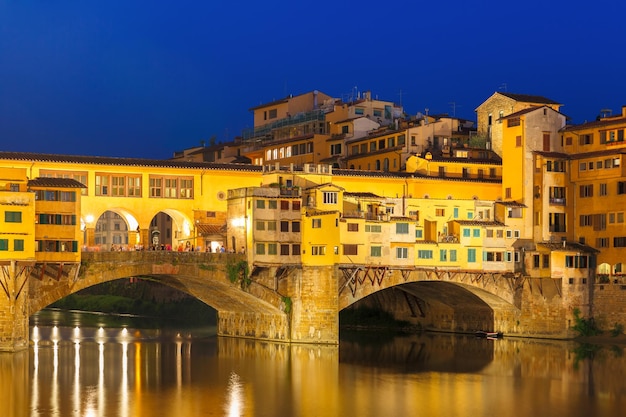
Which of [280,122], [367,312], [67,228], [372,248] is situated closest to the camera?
[67,228]

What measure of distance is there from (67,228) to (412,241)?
66.9 ft

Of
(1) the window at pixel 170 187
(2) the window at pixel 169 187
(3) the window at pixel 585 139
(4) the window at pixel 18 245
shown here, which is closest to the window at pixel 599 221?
(3) the window at pixel 585 139

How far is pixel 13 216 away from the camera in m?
58.1

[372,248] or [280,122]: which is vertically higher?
[280,122]

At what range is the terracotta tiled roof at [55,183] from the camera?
5926 centimetres

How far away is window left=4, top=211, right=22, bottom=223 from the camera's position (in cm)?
5794

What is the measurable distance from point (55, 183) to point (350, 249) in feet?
55.8

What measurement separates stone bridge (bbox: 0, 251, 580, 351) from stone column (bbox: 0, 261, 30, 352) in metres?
0.05

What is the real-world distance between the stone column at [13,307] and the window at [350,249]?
1790 cm

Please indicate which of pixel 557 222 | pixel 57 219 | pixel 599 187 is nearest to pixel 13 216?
pixel 57 219

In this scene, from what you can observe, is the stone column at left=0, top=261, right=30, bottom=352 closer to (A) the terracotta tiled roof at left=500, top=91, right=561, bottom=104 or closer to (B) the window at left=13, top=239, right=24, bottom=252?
(B) the window at left=13, top=239, right=24, bottom=252

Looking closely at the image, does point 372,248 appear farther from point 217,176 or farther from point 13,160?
point 13,160

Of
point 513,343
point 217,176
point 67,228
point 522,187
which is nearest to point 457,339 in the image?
point 513,343

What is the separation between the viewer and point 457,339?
248ft
